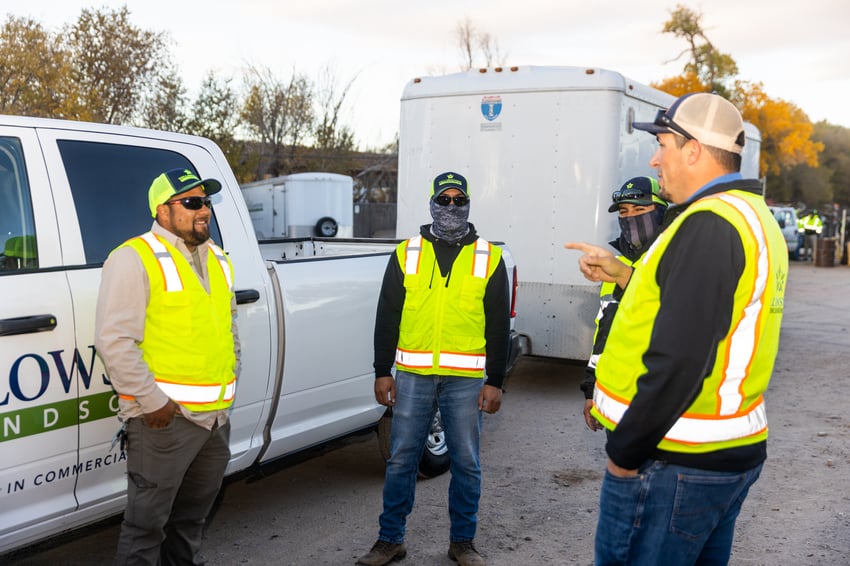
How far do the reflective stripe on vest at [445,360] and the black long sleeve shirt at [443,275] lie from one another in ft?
0.36

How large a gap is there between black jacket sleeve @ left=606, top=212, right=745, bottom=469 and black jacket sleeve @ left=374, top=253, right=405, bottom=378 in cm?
206

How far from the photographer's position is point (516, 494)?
5.19m

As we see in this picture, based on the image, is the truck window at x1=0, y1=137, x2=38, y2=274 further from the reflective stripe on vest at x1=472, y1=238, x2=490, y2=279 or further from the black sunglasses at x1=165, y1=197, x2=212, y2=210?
the reflective stripe on vest at x1=472, y1=238, x2=490, y2=279

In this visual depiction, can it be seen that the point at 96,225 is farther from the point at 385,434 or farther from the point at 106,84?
the point at 106,84

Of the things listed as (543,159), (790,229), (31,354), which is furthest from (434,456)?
(790,229)

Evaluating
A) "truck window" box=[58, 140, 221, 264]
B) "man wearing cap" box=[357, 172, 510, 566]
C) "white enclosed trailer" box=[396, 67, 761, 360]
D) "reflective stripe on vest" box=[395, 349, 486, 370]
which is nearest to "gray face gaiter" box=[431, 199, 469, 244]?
"man wearing cap" box=[357, 172, 510, 566]

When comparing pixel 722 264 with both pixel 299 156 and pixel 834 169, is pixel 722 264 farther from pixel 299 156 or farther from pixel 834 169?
pixel 834 169

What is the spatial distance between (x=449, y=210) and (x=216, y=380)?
144 centimetres

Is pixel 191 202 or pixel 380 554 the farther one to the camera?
pixel 380 554

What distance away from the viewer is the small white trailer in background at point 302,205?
18.7 metres

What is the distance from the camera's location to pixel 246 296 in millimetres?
3803

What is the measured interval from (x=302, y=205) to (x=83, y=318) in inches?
624

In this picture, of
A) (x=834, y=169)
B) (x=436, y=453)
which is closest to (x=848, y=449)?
(x=436, y=453)

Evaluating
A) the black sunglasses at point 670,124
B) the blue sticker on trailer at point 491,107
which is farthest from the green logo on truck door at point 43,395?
the blue sticker on trailer at point 491,107
